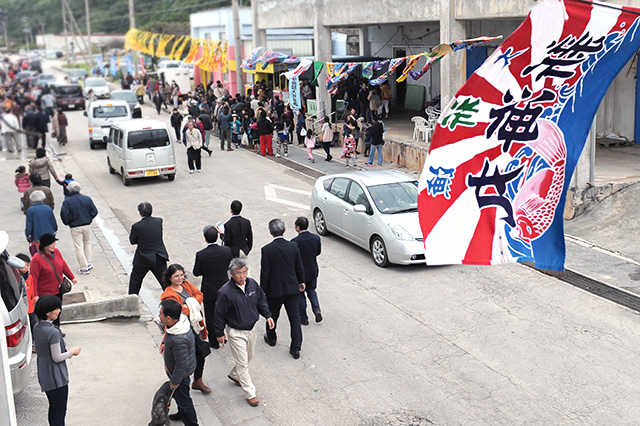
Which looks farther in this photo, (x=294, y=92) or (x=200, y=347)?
(x=294, y=92)

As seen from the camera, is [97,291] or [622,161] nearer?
[97,291]

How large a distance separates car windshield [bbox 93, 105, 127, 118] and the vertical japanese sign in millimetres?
6847

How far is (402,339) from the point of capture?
32.3 ft

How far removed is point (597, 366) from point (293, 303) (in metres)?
3.85

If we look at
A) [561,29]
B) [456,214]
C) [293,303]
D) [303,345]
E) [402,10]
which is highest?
[402,10]

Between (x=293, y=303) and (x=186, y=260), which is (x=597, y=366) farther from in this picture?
(x=186, y=260)

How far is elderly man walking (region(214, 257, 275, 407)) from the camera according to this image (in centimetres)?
790

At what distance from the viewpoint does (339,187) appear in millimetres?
14703

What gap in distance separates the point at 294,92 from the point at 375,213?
588 inches

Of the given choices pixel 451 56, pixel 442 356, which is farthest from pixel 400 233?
pixel 451 56

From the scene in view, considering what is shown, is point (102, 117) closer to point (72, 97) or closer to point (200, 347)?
point (72, 97)

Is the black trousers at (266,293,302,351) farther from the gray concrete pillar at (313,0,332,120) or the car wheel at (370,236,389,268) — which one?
the gray concrete pillar at (313,0,332,120)

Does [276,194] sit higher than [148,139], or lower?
lower

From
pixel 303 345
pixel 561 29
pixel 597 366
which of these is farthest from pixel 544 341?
pixel 561 29
